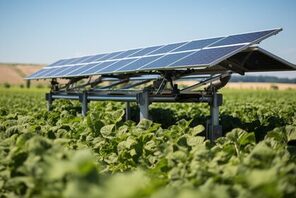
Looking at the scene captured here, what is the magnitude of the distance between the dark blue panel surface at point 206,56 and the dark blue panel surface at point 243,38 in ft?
1.05

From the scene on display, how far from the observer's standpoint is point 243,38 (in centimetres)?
737

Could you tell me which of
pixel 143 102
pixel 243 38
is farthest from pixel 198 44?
pixel 143 102

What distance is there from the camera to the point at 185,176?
9.85 feet

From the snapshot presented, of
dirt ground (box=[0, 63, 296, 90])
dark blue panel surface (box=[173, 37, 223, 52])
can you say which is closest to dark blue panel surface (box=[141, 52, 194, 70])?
dark blue panel surface (box=[173, 37, 223, 52])

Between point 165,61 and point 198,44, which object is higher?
point 198,44

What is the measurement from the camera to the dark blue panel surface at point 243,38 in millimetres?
6949

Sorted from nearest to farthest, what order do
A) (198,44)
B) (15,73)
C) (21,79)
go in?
(198,44) → (21,79) → (15,73)

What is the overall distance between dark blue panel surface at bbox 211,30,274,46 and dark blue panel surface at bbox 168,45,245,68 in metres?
0.32

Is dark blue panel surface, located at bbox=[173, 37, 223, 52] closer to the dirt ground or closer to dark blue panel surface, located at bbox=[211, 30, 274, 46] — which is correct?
dark blue panel surface, located at bbox=[211, 30, 274, 46]

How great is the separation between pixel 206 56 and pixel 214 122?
132cm

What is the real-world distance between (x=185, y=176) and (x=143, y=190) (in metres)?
0.89

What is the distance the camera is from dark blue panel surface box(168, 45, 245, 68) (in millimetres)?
6293

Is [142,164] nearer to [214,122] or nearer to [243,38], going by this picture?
[214,122]

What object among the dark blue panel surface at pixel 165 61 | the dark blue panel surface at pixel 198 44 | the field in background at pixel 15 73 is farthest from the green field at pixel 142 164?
the field in background at pixel 15 73
